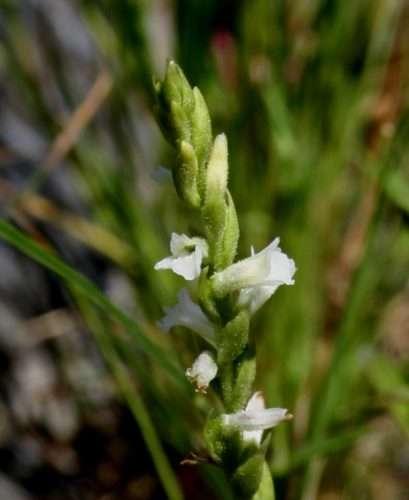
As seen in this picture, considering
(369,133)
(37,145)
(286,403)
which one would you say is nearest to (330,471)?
(286,403)

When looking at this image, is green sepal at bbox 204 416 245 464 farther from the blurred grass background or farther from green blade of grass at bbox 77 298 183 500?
the blurred grass background

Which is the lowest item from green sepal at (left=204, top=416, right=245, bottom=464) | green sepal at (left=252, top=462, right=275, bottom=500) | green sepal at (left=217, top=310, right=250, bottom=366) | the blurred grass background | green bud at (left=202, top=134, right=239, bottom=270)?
green sepal at (left=252, top=462, right=275, bottom=500)

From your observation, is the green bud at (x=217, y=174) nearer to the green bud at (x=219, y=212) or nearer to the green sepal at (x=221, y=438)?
the green bud at (x=219, y=212)

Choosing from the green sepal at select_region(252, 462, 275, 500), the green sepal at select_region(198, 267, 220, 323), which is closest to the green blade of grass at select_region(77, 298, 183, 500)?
the green sepal at select_region(252, 462, 275, 500)

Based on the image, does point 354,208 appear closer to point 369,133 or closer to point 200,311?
point 369,133

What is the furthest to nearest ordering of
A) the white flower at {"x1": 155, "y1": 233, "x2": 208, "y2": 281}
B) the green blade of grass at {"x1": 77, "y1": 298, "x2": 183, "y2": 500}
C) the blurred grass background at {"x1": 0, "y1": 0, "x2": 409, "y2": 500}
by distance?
the blurred grass background at {"x1": 0, "y1": 0, "x2": 409, "y2": 500} → the green blade of grass at {"x1": 77, "y1": 298, "x2": 183, "y2": 500} → the white flower at {"x1": 155, "y1": 233, "x2": 208, "y2": 281}

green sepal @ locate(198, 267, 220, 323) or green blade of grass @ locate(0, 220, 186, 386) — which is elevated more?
green blade of grass @ locate(0, 220, 186, 386)
